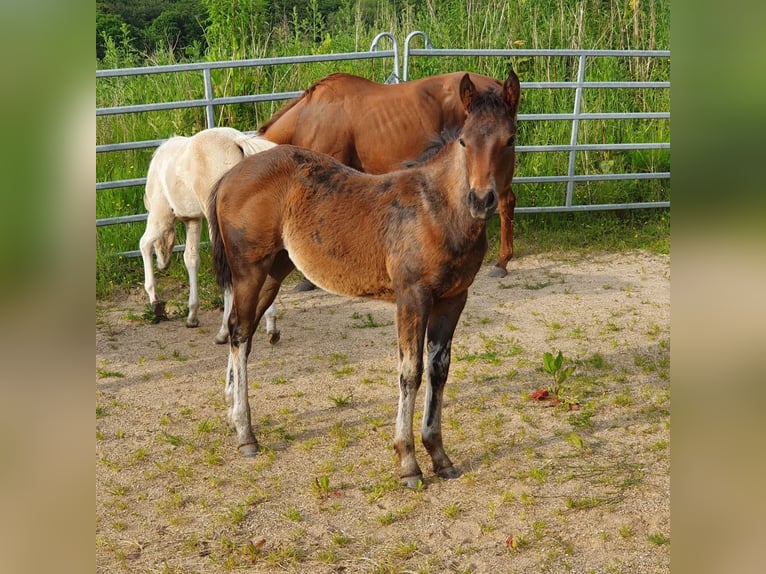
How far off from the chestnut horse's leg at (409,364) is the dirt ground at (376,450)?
120 mm

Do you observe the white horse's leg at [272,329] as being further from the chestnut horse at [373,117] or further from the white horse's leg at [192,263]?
the chestnut horse at [373,117]

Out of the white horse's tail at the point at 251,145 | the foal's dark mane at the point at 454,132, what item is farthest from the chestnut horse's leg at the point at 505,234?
the foal's dark mane at the point at 454,132

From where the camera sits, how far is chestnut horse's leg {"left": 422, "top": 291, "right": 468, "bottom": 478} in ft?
13.0

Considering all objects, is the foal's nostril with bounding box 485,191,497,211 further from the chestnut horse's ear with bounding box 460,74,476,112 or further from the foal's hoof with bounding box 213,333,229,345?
the foal's hoof with bounding box 213,333,229,345

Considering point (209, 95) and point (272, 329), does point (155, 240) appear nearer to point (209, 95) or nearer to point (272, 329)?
point (272, 329)

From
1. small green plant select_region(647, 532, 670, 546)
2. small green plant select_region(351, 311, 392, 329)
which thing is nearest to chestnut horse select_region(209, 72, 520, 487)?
small green plant select_region(647, 532, 670, 546)

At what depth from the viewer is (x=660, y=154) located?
31.7ft

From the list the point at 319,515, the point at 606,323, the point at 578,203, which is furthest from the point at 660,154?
the point at 319,515

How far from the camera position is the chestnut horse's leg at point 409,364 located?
3719 millimetres

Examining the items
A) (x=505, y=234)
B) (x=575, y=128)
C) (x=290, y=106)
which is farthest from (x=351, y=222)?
(x=575, y=128)

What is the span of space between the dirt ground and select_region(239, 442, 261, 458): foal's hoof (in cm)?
4
